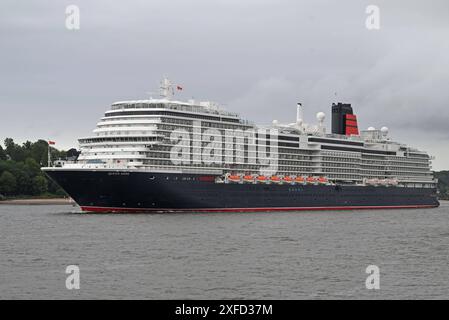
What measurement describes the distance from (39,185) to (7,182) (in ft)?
36.1

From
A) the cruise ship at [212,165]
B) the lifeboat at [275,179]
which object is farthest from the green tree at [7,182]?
the lifeboat at [275,179]

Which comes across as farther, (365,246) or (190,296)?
(365,246)

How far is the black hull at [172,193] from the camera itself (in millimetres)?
87875

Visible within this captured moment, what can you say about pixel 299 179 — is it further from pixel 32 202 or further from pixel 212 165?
pixel 32 202

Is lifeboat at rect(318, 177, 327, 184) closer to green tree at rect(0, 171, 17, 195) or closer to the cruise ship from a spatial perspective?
the cruise ship

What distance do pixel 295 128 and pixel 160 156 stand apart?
3658 cm

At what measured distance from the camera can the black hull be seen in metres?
87.9

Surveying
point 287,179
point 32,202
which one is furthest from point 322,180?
point 32,202

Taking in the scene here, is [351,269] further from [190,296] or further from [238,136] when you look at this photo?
[238,136]

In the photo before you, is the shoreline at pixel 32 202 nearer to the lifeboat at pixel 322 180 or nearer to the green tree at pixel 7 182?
the green tree at pixel 7 182

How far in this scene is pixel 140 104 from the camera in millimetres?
97562
